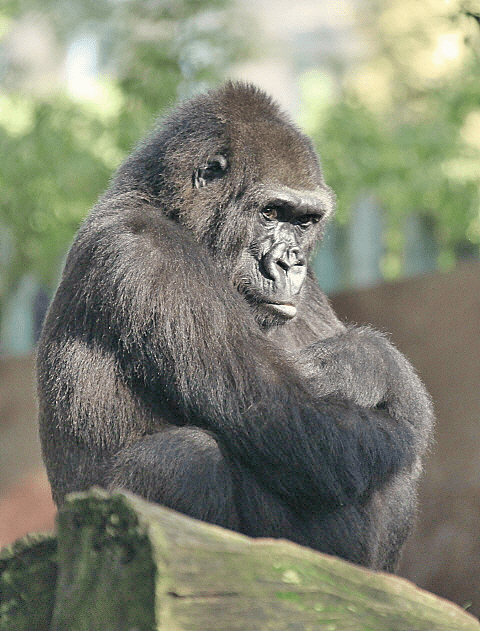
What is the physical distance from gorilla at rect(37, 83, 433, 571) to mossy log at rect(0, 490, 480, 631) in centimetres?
129

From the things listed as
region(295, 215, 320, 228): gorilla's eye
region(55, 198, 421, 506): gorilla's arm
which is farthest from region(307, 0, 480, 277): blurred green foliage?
region(55, 198, 421, 506): gorilla's arm

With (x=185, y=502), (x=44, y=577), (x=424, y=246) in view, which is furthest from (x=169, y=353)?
(x=424, y=246)

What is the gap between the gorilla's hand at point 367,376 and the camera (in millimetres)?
4160

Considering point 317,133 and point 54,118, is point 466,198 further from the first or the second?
point 54,118

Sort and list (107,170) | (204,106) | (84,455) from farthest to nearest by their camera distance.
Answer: (107,170)
(204,106)
(84,455)

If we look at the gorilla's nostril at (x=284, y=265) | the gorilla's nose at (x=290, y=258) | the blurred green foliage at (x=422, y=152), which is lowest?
the gorilla's nostril at (x=284, y=265)

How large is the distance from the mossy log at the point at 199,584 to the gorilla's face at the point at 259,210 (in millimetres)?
2077

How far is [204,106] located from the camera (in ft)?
15.3

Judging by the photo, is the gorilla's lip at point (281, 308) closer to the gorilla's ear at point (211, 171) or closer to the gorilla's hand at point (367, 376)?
the gorilla's hand at point (367, 376)

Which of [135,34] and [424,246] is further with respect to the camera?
[424,246]

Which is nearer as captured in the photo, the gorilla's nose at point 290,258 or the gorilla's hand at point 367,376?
the gorilla's hand at point 367,376

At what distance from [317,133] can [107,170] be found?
300 centimetres

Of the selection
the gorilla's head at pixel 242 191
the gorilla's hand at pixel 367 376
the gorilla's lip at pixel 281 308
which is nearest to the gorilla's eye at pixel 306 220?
the gorilla's head at pixel 242 191

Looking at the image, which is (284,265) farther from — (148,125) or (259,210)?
(148,125)
